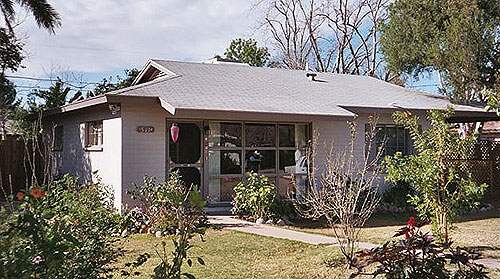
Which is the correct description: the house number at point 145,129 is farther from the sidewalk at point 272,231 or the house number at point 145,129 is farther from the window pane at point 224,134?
the sidewalk at point 272,231

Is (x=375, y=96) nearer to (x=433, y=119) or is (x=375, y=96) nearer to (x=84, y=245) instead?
(x=433, y=119)

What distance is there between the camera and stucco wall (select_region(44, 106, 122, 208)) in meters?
11.6

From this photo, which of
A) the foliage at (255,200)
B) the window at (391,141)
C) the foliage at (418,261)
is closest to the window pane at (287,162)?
the foliage at (255,200)

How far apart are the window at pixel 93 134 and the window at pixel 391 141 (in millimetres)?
7388

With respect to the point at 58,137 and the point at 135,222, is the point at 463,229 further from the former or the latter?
the point at 58,137

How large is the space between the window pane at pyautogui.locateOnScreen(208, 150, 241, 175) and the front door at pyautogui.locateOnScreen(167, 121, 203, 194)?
0.28 meters

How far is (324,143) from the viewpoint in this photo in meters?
12.7

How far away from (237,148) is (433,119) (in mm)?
5847

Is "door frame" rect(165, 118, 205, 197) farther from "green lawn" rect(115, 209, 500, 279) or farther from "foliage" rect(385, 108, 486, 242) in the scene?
"foliage" rect(385, 108, 486, 242)

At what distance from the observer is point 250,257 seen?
7.72 meters

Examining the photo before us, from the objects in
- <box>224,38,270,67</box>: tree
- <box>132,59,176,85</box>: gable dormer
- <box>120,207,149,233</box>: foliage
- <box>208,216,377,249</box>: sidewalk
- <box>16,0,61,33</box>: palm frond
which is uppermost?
<box>224,38,270,67</box>: tree

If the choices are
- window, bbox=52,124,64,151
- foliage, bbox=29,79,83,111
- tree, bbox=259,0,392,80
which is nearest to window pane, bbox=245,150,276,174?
window, bbox=52,124,64,151

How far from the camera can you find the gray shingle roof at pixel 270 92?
11.8 metres

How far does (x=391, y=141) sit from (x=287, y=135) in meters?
Answer: 3.41
